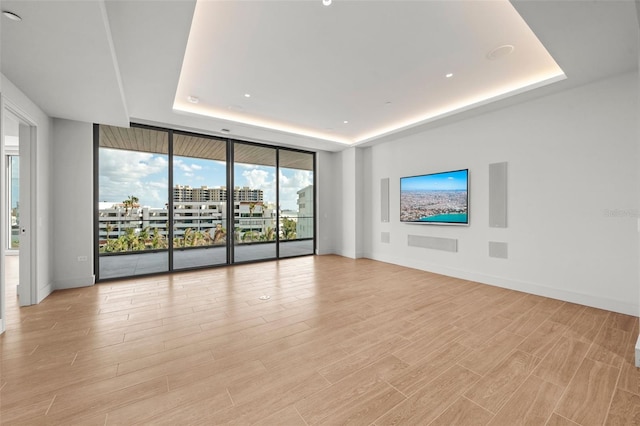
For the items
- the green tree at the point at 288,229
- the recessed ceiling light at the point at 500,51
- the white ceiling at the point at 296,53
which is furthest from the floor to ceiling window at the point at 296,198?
the recessed ceiling light at the point at 500,51

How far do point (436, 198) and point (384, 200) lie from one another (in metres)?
1.37

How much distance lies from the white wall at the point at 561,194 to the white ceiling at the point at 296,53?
0.36m

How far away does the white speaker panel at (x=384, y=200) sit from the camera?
252 inches

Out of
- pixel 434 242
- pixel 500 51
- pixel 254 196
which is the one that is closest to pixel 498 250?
pixel 434 242

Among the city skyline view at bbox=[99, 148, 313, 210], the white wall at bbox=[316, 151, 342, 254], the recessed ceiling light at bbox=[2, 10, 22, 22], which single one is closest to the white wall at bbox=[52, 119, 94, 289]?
the city skyline view at bbox=[99, 148, 313, 210]

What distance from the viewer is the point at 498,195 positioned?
4.39 metres

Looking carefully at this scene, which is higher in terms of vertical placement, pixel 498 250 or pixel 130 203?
pixel 130 203

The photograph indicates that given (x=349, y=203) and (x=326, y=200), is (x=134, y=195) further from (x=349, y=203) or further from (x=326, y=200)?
(x=349, y=203)

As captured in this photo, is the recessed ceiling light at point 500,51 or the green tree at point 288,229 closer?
the recessed ceiling light at point 500,51

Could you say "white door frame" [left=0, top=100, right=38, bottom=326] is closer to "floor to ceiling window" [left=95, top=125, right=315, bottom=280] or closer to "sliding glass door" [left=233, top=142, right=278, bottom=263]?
"floor to ceiling window" [left=95, top=125, right=315, bottom=280]

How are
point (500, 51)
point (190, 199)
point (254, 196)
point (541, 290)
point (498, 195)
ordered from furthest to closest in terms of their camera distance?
point (254, 196)
point (190, 199)
point (498, 195)
point (541, 290)
point (500, 51)

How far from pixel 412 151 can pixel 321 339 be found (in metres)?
4.58

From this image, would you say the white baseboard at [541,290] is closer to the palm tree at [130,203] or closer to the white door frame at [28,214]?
the palm tree at [130,203]

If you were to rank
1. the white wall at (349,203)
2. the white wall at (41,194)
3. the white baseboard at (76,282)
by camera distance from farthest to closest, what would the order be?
1. the white wall at (349,203)
2. the white baseboard at (76,282)
3. the white wall at (41,194)
